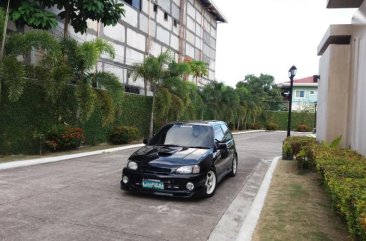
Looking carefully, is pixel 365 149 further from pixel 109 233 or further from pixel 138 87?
pixel 138 87

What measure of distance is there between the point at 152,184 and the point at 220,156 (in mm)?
2141

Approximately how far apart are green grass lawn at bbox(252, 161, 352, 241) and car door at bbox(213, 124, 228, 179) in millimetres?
1249

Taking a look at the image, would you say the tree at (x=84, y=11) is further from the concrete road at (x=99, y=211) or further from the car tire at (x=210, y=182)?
the car tire at (x=210, y=182)

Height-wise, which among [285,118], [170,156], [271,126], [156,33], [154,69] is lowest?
[271,126]

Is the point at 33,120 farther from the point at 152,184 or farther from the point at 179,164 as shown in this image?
the point at 179,164

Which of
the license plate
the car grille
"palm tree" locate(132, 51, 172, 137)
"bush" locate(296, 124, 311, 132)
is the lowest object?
"bush" locate(296, 124, 311, 132)

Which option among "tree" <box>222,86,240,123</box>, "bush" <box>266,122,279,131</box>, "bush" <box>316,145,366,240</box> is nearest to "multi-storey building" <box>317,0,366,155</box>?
"bush" <box>316,145,366,240</box>

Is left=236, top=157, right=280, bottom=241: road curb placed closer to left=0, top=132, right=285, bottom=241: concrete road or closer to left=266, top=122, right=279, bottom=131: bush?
left=0, top=132, right=285, bottom=241: concrete road

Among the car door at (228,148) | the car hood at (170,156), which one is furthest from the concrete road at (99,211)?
the car hood at (170,156)

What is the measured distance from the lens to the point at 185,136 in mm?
9438

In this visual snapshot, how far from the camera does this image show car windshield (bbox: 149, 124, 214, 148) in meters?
9.19

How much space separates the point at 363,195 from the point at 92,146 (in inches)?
601

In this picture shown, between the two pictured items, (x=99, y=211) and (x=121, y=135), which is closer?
(x=99, y=211)

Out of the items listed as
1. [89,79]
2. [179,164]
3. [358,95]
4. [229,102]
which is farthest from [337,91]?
[229,102]
